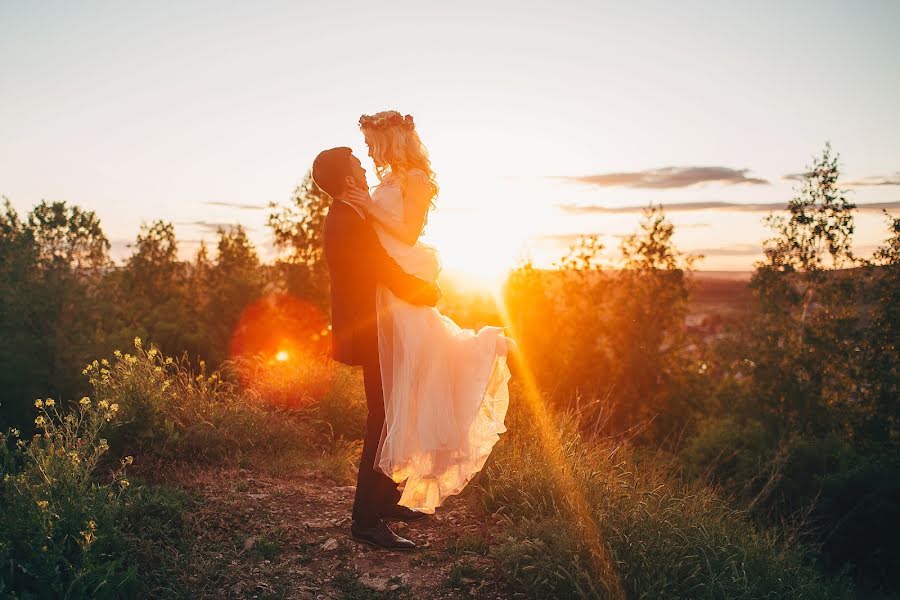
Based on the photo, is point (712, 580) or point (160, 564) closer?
point (712, 580)

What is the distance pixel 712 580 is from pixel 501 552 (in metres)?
1.22

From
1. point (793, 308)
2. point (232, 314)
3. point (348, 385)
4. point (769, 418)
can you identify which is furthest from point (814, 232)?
point (232, 314)

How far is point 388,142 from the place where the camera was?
395cm

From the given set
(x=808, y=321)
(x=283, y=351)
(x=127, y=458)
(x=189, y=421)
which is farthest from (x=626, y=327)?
(x=127, y=458)

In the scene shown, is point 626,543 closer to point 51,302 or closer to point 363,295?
point 363,295

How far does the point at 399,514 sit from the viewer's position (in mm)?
4859

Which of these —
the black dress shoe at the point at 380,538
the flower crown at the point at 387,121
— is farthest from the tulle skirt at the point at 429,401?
the flower crown at the point at 387,121

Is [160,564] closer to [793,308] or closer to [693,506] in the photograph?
[693,506]

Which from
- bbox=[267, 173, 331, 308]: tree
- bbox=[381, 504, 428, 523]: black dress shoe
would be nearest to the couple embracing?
bbox=[381, 504, 428, 523]: black dress shoe

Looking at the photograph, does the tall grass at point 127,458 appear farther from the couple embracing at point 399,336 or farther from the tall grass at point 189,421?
the couple embracing at point 399,336

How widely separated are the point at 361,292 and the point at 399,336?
0.36 metres

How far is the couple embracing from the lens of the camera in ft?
12.7

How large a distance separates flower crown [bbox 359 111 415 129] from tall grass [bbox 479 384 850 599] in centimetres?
257

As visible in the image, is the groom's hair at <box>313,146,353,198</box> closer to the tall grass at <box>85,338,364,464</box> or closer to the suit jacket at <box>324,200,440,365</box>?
the suit jacket at <box>324,200,440,365</box>
